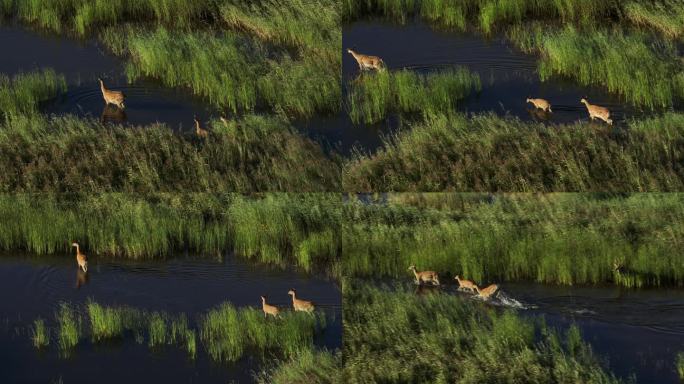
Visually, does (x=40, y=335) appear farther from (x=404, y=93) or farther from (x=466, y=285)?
(x=404, y=93)

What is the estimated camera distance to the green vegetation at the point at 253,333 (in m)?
14.8

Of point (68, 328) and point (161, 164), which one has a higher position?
point (161, 164)

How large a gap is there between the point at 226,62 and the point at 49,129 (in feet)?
8.63

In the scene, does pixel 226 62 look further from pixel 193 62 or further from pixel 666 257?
pixel 666 257

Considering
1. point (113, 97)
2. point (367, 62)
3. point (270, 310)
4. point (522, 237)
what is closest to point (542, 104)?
point (522, 237)

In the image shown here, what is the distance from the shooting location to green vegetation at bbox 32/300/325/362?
1484 cm

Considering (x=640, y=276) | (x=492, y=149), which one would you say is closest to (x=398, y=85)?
(x=492, y=149)

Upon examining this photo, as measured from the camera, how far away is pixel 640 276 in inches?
633

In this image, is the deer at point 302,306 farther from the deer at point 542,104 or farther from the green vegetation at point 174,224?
the deer at point 542,104

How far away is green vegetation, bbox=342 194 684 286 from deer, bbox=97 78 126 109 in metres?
3.27

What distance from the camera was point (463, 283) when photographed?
52.0ft

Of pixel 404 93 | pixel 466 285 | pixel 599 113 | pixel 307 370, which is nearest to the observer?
pixel 307 370

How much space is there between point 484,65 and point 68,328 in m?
6.74

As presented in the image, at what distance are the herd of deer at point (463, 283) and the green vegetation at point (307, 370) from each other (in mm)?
1741
